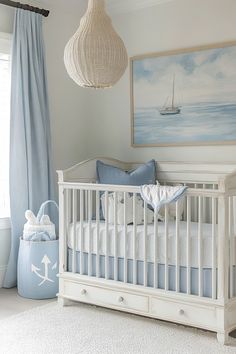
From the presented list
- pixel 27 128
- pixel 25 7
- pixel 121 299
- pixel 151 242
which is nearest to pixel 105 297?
pixel 121 299

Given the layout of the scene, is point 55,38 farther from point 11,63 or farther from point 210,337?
point 210,337

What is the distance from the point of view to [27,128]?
159 inches

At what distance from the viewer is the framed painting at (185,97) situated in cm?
384

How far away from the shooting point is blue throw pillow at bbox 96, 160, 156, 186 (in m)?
3.87

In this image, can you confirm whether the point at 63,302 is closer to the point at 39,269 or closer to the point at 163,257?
the point at 39,269

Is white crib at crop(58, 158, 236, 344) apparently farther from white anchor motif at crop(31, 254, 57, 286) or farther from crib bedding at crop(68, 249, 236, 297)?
white anchor motif at crop(31, 254, 57, 286)

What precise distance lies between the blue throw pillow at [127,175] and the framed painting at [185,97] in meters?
0.34

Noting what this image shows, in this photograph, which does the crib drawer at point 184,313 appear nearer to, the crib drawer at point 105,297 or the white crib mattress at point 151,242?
the crib drawer at point 105,297

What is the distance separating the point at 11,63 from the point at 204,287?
2.18m

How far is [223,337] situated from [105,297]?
851 millimetres

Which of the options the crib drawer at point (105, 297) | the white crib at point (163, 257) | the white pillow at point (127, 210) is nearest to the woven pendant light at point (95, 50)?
the white crib at point (163, 257)

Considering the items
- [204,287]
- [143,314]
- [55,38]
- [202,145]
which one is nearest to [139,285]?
[143,314]

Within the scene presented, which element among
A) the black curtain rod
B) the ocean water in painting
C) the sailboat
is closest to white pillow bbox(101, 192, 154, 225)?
the ocean water in painting

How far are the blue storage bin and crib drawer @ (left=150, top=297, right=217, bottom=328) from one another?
2.89ft
